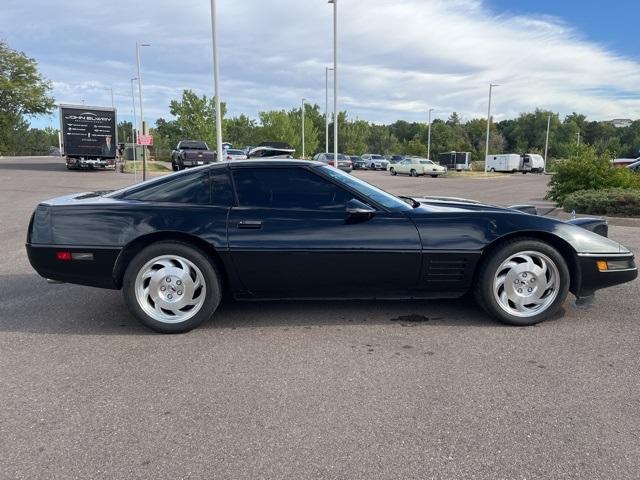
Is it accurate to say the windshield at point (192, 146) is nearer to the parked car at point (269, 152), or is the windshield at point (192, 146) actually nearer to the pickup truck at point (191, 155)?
the pickup truck at point (191, 155)

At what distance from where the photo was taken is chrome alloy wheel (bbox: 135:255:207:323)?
398cm

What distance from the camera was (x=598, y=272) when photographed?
13.4ft

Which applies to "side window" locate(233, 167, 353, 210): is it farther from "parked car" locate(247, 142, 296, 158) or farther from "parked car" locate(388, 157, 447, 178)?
"parked car" locate(388, 157, 447, 178)

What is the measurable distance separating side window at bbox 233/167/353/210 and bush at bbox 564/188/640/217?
8.28m

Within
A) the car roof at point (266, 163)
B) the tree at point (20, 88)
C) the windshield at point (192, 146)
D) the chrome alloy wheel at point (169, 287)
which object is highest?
the tree at point (20, 88)

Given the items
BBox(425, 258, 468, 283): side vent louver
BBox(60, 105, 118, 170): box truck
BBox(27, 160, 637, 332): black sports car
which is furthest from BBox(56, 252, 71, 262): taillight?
BBox(60, 105, 118, 170): box truck

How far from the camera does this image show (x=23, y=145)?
3767 inches

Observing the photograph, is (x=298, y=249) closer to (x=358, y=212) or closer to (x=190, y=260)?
(x=358, y=212)

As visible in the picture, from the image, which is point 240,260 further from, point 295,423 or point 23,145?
point 23,145

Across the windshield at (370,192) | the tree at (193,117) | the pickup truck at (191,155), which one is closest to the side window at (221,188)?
the windshield at (370,192)

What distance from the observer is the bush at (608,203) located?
10.0 m

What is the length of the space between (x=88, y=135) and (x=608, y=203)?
2709 cm

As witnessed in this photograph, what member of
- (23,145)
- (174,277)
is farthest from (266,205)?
(23,145)

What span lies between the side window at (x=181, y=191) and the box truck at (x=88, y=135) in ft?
87.1
